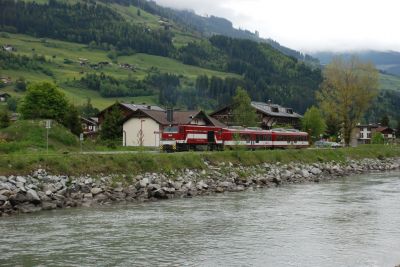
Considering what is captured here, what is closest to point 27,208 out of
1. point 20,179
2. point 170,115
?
point 20,179

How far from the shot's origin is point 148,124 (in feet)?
224

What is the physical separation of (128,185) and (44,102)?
3968 cm

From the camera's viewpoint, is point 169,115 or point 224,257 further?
point 169,115

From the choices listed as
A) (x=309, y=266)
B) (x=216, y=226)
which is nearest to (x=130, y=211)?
(x=216, y=226)

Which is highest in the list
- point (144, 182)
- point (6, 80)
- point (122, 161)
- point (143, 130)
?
point (6, 80)

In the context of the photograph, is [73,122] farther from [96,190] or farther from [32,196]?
[32,196]

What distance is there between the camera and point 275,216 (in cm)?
2783

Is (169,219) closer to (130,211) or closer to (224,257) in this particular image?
(130,211)

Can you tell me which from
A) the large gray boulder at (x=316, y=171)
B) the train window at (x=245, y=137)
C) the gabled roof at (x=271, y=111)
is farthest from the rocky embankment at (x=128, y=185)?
the gabled roof at (x=271, y=111)

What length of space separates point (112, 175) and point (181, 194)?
4897 mm

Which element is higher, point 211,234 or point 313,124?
point 313,124

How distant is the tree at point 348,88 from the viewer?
77.9 m

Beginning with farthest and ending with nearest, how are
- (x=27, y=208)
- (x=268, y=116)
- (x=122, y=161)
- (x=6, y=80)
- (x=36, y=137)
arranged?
(x=6, y=80) < (x=268, y=116) < (x=36, y=137) < (x=122, y=161) < (x=27, y=208)

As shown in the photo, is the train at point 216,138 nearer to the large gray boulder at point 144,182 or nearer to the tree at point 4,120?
the large gray boulder at point 144,182
